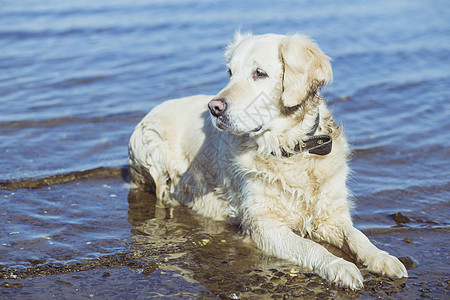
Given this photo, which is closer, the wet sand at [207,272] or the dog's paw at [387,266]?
the wet sand at [207,272]

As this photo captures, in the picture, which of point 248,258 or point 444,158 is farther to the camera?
point 444,158

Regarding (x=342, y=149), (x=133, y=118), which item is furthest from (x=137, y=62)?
(x=342, y=149)

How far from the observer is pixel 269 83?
4.32m

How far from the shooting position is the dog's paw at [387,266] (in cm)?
389

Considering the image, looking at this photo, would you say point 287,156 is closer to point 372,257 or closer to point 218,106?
point 218,106

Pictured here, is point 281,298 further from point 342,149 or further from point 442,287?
point 342,149

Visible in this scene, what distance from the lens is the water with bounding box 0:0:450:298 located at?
418cm

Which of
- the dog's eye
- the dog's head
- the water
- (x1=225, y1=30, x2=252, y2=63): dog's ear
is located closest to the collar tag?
the dog's head

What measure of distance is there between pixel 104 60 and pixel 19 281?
738cm

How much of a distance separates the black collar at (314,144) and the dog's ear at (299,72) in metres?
0.33

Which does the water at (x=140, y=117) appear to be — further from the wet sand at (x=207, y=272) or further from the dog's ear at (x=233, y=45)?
the dog's ear at (x=233, y=45)

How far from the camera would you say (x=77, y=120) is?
25.3 ft

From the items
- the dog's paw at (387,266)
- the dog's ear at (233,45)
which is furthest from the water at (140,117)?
the dog's ear at (233,45)

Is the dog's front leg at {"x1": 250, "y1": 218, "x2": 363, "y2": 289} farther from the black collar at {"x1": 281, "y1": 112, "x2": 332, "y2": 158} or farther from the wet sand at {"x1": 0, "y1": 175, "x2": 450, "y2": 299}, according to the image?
the black collar at {"x1": 281, "y1": 112, "x2": 332, "y2": 158}
